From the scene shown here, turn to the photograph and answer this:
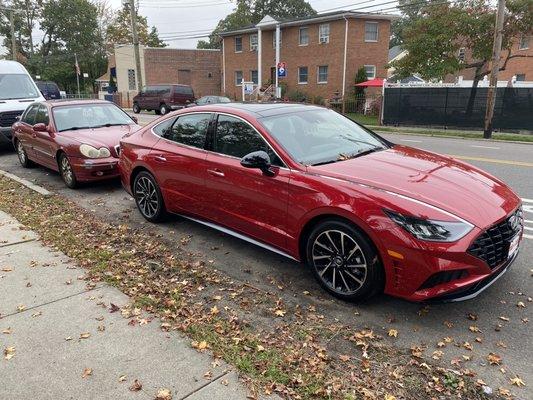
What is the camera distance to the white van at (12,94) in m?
12.2

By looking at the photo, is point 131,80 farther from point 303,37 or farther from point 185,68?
point 303,37

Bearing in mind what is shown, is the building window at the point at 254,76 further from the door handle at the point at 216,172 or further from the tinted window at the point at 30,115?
the door handle at the point at 216,172

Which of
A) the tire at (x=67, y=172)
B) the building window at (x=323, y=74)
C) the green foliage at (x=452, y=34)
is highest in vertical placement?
the green foliage at (x=452, y=34)

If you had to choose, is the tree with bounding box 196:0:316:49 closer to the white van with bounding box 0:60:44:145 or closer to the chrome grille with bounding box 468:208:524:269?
the white van with bounding box 0:60:44:145

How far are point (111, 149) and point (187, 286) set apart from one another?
14.9 feet

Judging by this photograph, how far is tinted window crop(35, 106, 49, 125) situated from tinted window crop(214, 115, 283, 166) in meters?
5.51

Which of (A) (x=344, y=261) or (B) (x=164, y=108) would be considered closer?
(A) (x=344, y=261)

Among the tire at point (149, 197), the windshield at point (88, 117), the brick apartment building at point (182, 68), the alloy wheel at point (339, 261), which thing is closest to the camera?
the alloy wheel at point (339, 261)

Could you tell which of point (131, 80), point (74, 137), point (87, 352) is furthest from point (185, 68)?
point (87, 352)

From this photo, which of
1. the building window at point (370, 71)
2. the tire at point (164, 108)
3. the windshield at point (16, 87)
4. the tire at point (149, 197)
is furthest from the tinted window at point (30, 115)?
the building window at point (370, 71)

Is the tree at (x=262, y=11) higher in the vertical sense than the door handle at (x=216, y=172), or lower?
higher

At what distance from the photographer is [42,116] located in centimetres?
941

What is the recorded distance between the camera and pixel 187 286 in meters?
4.40

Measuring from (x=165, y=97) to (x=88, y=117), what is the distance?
23473mm
